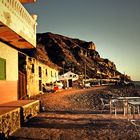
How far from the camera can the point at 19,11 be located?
1086cm

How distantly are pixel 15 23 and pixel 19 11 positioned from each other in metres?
0.91

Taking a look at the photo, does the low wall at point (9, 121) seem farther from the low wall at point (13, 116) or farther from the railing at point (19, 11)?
the railing at point (19, 11)

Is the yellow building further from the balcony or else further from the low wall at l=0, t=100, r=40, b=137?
the low wall at l=0, t=100, r=40, b=137

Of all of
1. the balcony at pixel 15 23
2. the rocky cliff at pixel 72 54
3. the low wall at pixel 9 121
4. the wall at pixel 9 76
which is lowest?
the low wall at pixel 9 121

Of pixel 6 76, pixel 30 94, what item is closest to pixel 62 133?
pixel 6 76

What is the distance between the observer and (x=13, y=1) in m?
9.99

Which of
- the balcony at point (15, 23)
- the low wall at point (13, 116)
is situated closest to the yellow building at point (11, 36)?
the balcony at point (15, 23)

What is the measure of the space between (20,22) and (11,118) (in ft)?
13.5

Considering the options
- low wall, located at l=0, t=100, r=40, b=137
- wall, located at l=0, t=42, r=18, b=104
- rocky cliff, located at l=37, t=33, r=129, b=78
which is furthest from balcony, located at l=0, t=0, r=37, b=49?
rocky cliff, located at l=37, t=33, r=129, b=78

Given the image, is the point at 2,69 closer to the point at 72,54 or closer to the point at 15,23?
the point at 15,23

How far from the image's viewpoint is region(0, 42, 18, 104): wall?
39.5ft

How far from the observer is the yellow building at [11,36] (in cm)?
938

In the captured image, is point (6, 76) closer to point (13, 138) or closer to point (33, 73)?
point (13, 138)

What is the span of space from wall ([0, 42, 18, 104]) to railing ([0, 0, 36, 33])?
1.53 metres
